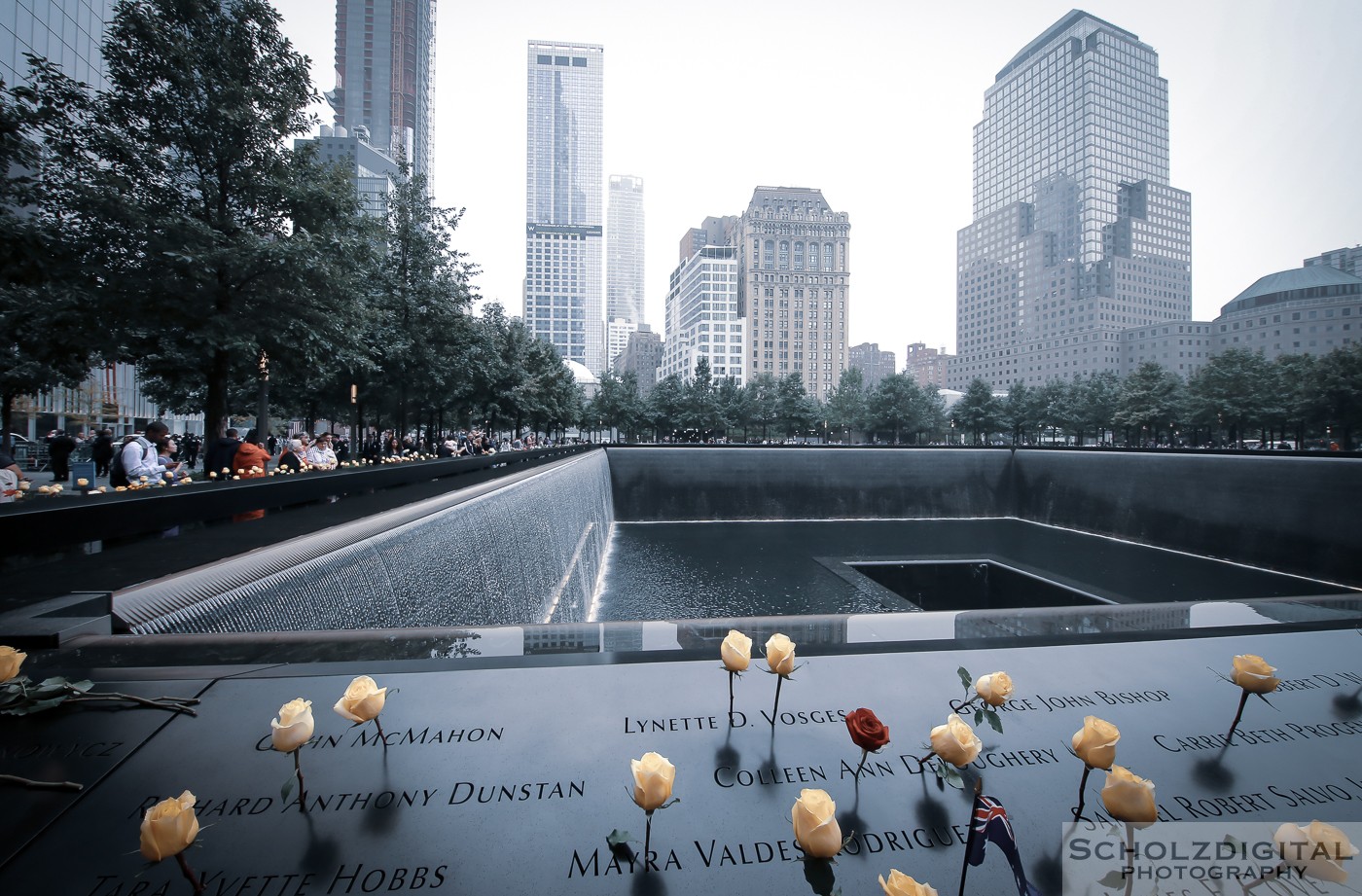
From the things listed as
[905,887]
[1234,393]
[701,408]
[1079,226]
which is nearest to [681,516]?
[905,887]

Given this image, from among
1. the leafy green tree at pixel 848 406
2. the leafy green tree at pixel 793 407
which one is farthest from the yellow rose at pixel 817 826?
the leafy green tree at pixel 848 406

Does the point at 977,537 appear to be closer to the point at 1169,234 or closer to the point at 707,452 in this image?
the point at 707,452

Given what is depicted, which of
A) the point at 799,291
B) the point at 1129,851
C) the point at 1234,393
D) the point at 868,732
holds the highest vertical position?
the point at 799,291

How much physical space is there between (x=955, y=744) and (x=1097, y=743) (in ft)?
0.81

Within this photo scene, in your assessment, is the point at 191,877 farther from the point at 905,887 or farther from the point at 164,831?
the point at 905,887

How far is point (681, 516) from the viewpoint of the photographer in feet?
55.2

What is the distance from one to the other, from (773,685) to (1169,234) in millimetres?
119402

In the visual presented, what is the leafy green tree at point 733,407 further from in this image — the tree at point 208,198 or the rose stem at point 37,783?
the rose stem at point 37,783

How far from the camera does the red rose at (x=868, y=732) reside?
40.6 inches

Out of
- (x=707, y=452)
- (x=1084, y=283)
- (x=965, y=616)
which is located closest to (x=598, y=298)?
(x=1084, y=283)

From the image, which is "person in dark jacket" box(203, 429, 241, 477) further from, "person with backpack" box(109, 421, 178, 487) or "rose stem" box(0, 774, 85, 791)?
"rose stem" box(0, 774, 85, 791)

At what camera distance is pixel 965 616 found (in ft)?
7.57

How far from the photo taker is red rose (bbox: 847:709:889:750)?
3.39 ft

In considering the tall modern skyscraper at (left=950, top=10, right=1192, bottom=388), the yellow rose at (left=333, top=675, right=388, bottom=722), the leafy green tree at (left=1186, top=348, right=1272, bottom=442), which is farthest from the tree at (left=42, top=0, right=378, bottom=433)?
the tall modern skyscraper at (left=950, top=10, right=1192, bottom=388)
